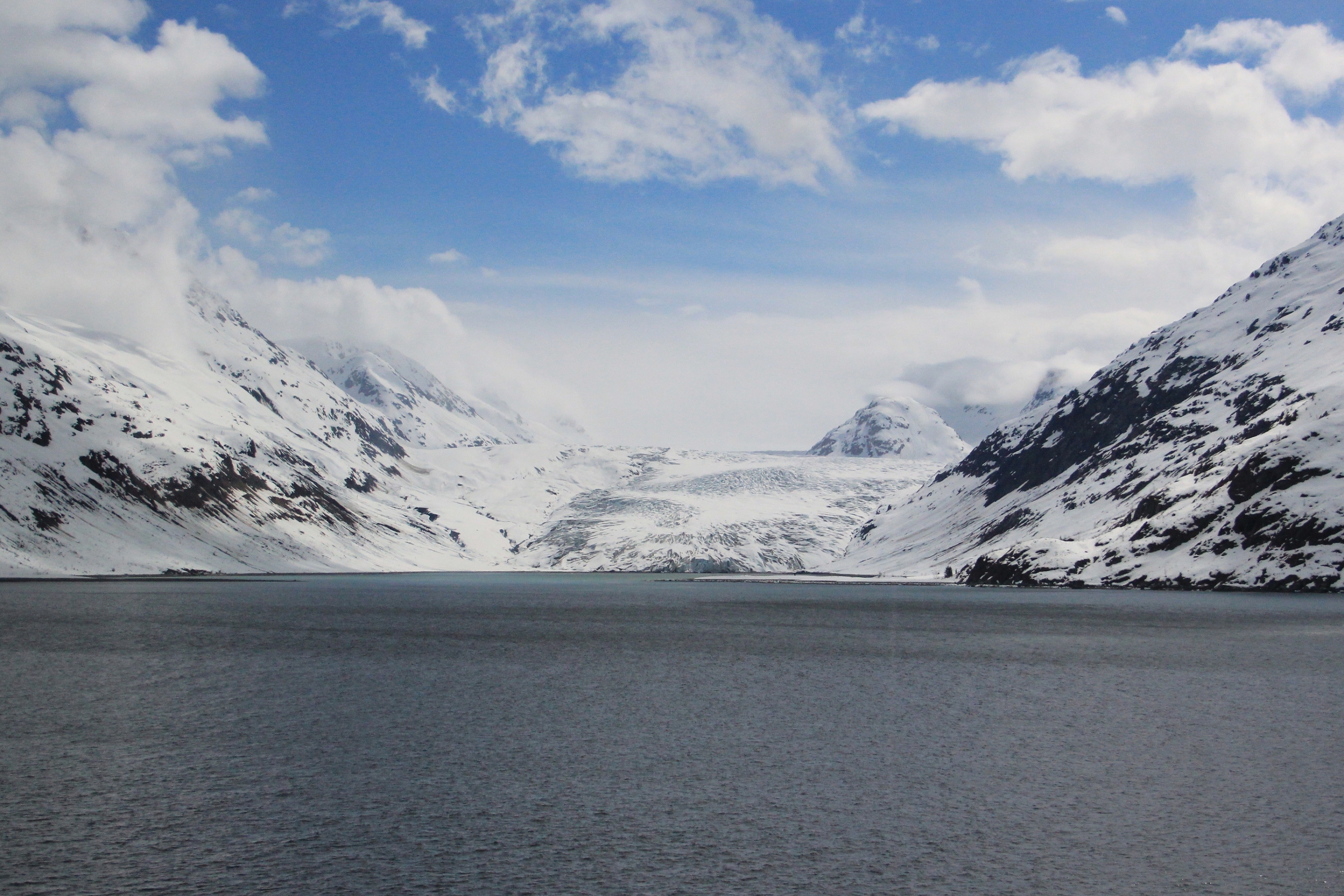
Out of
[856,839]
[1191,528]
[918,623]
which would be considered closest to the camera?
[856,839]

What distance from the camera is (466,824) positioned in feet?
81.6

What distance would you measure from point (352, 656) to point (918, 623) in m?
54.9

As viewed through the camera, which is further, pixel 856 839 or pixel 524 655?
pixel 524 655

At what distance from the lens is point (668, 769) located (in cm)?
3123

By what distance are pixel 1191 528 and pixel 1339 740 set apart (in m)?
148

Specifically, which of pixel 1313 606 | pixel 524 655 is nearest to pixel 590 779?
pixel 524 655

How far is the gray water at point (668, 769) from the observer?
21.6m

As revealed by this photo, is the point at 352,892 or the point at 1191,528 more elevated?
the point at 1191,528

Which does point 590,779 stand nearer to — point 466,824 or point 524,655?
point 466,824

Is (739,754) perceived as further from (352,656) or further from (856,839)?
(352,656)

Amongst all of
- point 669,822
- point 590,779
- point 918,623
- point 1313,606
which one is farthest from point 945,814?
point 1313,606

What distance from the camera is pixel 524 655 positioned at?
64625 millimetres

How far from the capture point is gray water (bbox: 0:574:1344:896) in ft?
70.8

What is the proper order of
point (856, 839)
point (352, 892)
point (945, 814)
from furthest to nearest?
point (945, 814) → point (856, 839) → point (352, 892)
